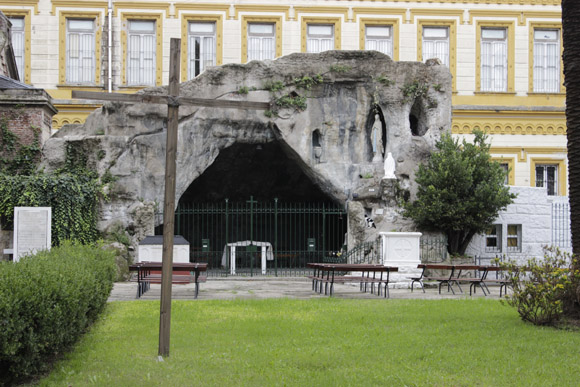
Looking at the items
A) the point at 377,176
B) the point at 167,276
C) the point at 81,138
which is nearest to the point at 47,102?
the point at 81,138

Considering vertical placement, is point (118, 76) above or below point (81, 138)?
above

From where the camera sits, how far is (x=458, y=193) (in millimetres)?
20812

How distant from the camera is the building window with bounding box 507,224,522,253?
76.2 ft

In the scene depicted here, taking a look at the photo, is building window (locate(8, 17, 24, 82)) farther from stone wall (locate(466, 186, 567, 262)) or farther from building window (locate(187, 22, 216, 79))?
stone wall (locate(466, 186, 567, 262))

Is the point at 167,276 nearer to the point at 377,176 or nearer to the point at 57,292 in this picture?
the point at 57,292

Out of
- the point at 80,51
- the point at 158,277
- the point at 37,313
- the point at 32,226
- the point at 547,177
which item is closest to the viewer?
the point at 37,313

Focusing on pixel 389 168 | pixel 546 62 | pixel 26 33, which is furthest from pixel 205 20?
pixel 546 62

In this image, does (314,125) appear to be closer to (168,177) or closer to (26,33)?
(168,177)

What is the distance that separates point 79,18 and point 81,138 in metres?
12.6

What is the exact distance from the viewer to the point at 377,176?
2275 centimetres

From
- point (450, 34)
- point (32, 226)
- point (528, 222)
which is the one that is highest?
point (450, 34)

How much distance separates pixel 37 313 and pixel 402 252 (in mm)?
12838

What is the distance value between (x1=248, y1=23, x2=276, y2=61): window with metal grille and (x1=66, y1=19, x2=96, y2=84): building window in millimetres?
6989

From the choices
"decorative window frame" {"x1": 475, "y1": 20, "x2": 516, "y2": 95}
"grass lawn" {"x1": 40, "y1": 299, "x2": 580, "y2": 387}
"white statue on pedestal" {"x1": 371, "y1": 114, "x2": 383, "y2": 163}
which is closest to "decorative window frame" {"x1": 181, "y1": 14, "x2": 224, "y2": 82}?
"white statue on pedestal" {"x1": 371, "y1": 114, "x2": 383, "y2": 163}
